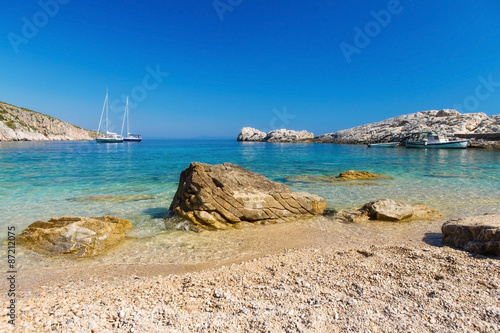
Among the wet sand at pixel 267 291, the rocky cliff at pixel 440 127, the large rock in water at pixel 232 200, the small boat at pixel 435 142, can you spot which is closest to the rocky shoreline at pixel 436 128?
Result: the rocky cliff at pixel 440 127

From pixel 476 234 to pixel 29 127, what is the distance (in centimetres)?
15305

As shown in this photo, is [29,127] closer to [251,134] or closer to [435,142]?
[251,134]

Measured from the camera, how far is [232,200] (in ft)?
33.0

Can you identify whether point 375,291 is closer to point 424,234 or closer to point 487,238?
point 487,238

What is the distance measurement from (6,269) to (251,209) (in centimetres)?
703

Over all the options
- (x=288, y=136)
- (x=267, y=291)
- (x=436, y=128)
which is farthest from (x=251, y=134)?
(x=267, y=291)

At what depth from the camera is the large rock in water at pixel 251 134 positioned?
17088 centimetres

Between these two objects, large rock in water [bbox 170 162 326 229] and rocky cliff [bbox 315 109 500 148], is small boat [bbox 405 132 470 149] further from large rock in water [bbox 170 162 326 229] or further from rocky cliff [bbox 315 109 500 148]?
large rock in water [bbox 170 162 326 229]

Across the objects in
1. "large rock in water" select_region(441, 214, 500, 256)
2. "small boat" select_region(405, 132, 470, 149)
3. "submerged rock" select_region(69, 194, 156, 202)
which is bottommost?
"submerged rock" select_region(69, 194, 156, 202)

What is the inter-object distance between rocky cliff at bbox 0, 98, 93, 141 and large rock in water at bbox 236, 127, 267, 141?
102 m

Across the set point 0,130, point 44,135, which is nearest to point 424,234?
point 0,130

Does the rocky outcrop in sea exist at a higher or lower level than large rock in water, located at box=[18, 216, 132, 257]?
higher

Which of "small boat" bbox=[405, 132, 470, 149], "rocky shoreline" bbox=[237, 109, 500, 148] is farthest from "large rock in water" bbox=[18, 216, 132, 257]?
"rocky shoreline" bbox=[237, 109, 500, 148]

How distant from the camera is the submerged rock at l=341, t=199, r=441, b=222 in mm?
10047
